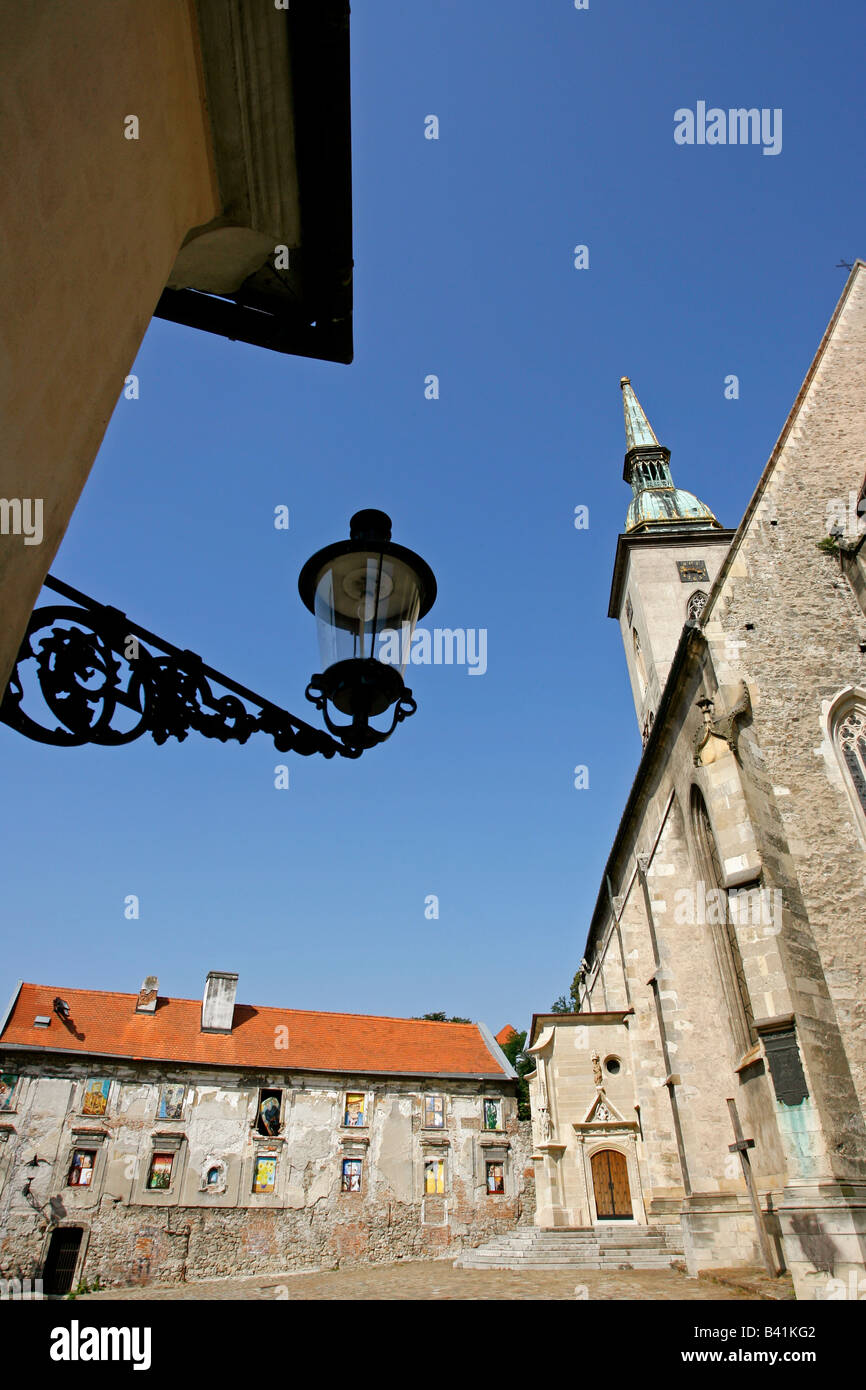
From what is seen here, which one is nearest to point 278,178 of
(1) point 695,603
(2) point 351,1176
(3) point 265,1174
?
(1) point 695,603

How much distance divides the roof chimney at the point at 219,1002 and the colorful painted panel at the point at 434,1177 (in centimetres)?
980

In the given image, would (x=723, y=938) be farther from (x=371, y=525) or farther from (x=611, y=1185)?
(x=611, y=1185)

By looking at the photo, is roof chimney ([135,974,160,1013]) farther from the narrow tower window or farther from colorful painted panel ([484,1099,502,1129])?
the narrow tower window

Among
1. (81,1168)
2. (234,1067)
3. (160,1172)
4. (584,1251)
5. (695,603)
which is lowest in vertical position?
(584,1251)

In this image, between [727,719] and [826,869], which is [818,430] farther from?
[826,869]

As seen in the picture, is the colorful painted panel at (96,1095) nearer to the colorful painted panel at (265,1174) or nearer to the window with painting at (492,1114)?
the colorful painted panel at (265,1174)

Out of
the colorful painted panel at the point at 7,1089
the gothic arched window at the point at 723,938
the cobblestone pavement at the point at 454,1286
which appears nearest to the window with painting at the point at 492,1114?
the cobblestone pavement at the point at 454,1286

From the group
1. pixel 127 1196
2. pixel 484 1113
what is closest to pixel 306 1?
pixel 127 1196

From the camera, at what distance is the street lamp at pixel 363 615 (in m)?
2.96

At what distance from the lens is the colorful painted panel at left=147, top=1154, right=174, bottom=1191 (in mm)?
24750

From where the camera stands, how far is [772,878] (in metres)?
9.52

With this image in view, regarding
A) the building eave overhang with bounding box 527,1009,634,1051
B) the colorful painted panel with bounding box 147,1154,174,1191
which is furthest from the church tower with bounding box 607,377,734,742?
the colorful painted panel with bounding box 147,1154,174,1191

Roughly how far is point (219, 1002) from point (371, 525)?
32.3m
